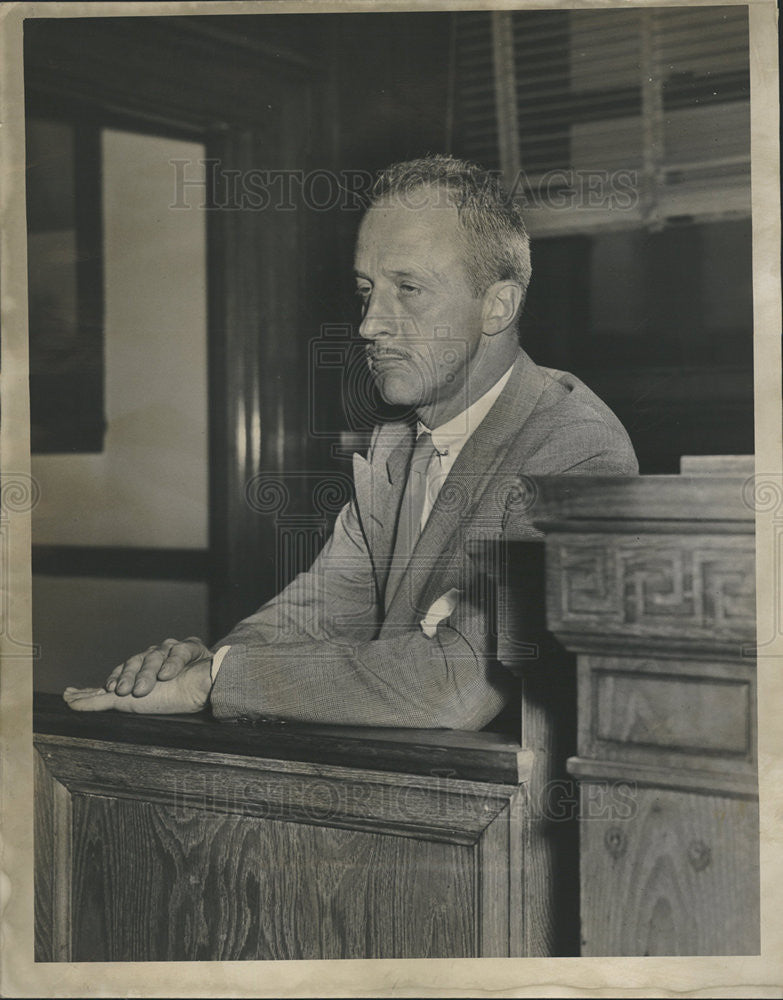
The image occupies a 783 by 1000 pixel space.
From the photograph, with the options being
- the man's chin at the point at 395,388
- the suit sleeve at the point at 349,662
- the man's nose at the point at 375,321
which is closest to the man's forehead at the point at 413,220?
the man's nose at the point at 375,321

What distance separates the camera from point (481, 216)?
189 centimetres

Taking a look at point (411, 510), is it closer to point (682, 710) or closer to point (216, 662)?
point (216, 662)

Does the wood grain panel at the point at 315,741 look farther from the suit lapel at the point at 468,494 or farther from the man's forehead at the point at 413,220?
the man's forehead at the point at 413,220

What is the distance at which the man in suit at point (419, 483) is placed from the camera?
1.80 metres

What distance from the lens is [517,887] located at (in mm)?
1687

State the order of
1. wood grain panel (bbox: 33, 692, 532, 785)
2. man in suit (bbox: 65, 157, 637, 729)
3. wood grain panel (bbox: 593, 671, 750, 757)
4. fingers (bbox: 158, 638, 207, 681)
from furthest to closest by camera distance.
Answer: fingers (bbox: 158, 638, 207, 681)
man in suit (bbox: 65, 157, 637, 729)
wood grain panel (bbox: 33, 692, 532, 785)
wood grain panel (bbox: 593, 671, 750, 757)

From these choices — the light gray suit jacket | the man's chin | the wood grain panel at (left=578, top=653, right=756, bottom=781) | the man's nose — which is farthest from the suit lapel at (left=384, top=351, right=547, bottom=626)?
the wood grain panel at (left=578, top=653, right=756, bottom=781)

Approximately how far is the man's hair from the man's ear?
1cm

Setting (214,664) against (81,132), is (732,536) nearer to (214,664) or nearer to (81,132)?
(214,664)

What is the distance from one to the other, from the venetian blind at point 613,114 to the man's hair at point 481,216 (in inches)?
1.3

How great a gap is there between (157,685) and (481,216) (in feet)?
3.37

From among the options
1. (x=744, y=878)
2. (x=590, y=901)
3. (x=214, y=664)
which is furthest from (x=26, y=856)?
(x=744, y=878)

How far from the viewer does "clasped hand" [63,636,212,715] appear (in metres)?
1.88

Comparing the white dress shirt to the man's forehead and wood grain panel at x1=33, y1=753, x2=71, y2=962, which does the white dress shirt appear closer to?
the man's forehead
